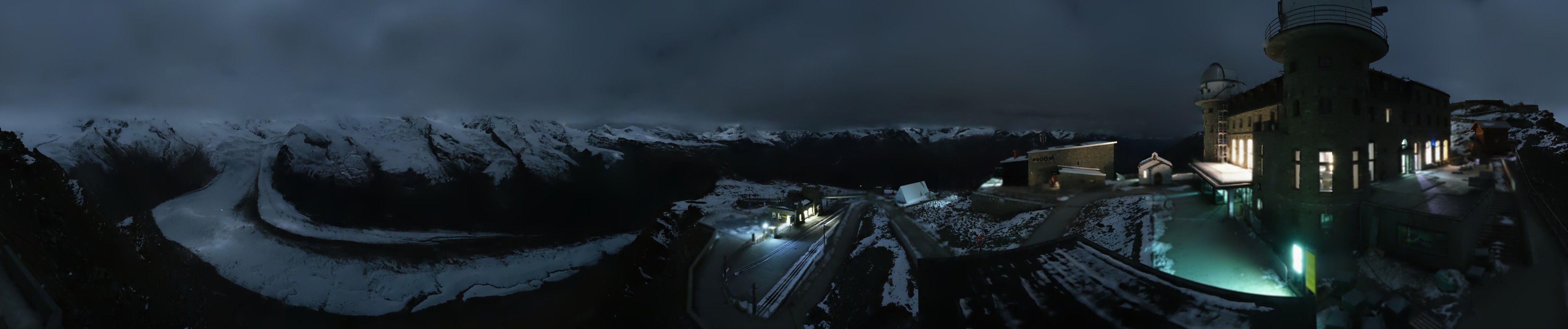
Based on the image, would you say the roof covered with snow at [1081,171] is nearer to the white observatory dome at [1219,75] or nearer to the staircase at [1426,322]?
the white observatory dome at [1219,75]

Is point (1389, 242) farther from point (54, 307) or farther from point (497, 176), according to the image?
point (497, 176)

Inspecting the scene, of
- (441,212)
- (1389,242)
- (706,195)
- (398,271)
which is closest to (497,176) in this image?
(441,212)

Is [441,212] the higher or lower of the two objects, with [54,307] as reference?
lower

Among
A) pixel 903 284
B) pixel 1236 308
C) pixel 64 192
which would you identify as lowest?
pixel 903 284

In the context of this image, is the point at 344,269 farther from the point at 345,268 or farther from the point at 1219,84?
the point at 1219,84

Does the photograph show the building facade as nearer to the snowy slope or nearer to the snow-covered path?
the snow-covered path

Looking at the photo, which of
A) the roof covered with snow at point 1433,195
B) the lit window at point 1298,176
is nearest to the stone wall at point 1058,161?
the roof covered with snow at point 1433,195

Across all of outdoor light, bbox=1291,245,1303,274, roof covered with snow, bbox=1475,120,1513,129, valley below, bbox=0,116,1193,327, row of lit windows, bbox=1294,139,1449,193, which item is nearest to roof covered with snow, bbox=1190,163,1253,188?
row of lit windows, bbox=1294,139,1449,193

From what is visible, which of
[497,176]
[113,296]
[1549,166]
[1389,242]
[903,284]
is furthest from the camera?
[497,176]
